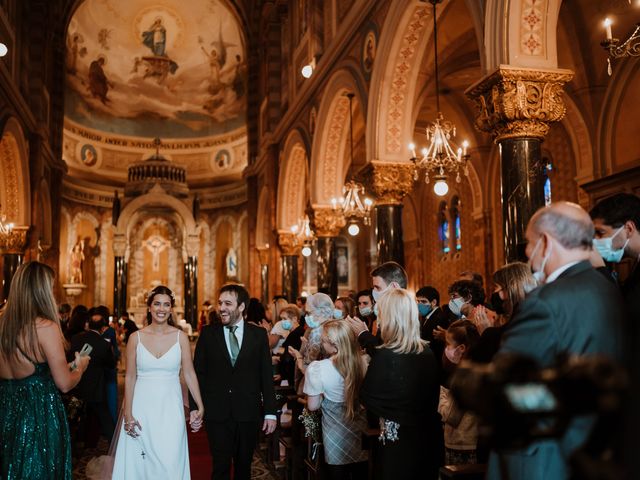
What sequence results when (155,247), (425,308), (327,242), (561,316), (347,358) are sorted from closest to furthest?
(561,316), (347,358), (425,308), (327,242), (155,247)

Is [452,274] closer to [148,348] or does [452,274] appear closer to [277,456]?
[277,456]

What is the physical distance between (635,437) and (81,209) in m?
29.7

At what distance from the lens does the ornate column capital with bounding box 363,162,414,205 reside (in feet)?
35.5

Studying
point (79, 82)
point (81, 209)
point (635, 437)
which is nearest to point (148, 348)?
point (635, 437)

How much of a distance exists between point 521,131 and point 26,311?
5.24m

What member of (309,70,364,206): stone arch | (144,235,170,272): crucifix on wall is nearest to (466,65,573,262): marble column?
(309,70,364,206): stone arch

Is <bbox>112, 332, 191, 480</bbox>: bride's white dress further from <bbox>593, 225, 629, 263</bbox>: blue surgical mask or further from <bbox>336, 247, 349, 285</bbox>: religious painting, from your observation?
<bbox>336, 247, 349, 285</bbox>: religious painting

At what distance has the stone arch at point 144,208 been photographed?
89.2ft

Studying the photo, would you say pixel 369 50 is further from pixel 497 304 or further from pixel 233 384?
pixel 233 384

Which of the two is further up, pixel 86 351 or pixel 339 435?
pixel 86 351

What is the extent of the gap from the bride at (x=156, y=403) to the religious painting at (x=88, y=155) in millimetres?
27534

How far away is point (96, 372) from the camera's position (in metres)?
7.38

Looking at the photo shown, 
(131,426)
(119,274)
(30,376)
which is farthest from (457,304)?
(119,274)

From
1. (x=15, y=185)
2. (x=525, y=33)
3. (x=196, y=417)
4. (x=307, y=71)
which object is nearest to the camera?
(x=196, y=417)
